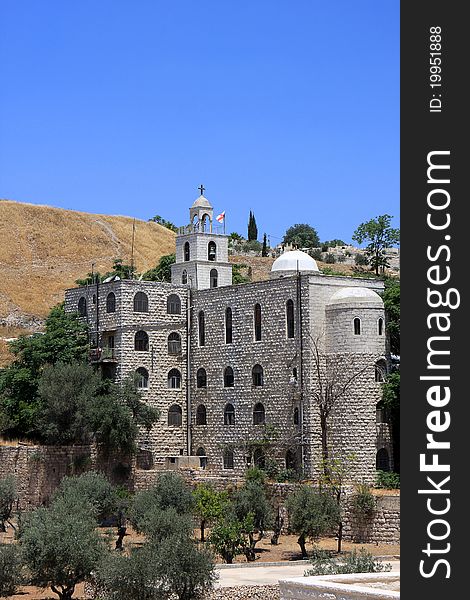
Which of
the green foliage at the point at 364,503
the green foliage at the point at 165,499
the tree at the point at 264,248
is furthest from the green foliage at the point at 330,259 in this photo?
the green foliage at the point at 364,503

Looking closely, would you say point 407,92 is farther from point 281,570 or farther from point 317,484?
point 317,484

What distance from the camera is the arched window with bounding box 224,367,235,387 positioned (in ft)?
168

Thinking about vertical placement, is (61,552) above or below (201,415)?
below

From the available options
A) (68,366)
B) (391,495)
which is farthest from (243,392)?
(391,495)

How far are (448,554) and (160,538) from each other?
19.3 meters

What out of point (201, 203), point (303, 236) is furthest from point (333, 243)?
point (201, 203)

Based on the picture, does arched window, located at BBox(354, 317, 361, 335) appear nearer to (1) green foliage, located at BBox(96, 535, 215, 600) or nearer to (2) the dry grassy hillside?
(1) green foliage, located at BBox(96, 535, 215, 600)

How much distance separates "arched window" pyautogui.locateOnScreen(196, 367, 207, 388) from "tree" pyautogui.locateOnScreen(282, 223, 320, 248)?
52090 millimetres

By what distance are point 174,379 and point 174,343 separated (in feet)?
5.35

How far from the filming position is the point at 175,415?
52.8m

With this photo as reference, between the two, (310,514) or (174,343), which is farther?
(174,343)

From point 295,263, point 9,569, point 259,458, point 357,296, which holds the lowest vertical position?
point 9,569

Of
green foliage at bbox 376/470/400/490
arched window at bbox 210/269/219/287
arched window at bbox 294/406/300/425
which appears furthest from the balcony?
green foliage at bbox 376/470/400/490

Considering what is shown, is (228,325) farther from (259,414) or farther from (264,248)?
(264,248)
